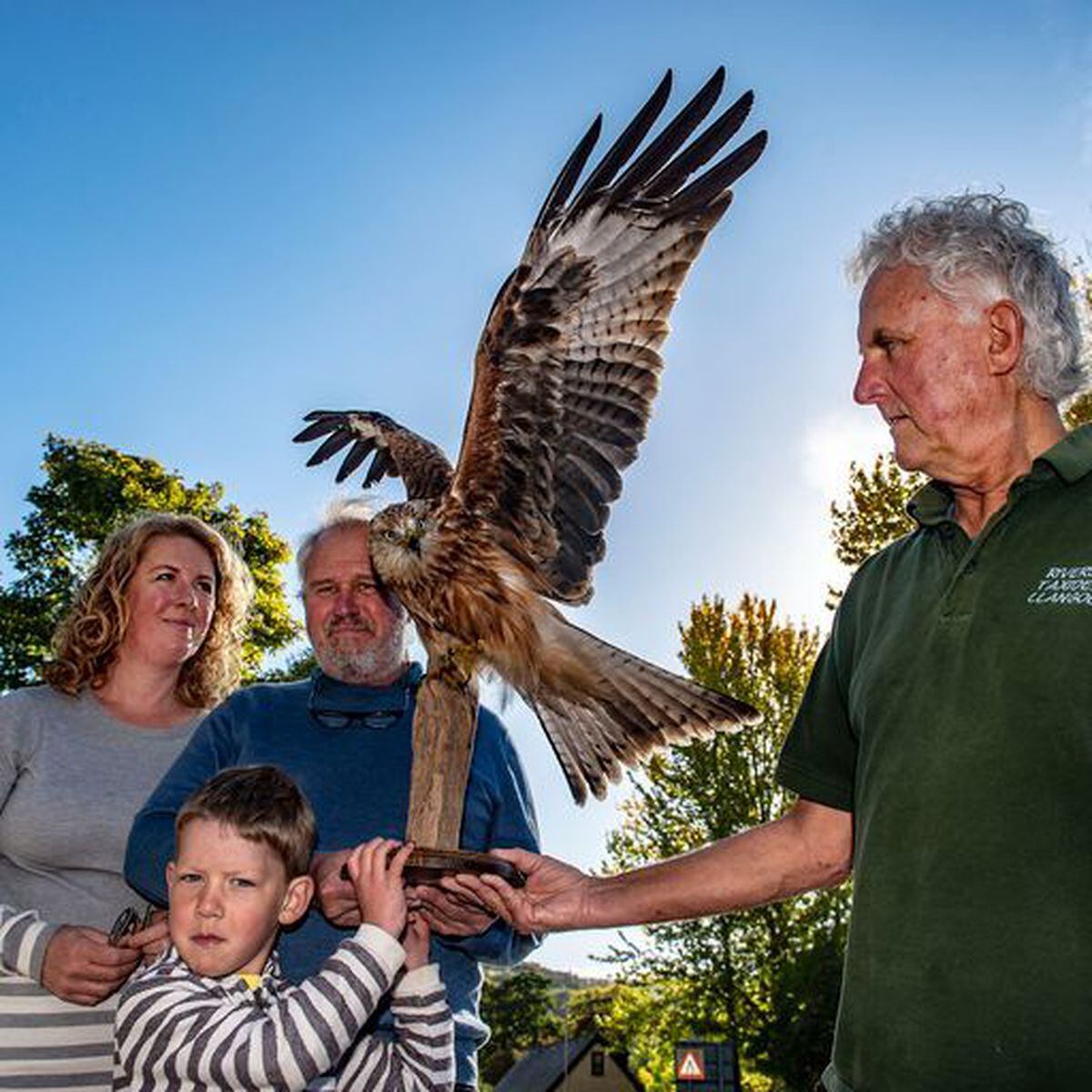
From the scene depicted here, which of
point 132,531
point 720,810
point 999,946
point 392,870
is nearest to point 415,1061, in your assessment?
point 392,870

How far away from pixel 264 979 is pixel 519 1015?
45433 mm

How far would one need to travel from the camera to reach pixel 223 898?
245cm

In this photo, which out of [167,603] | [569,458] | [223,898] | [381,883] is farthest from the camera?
[167,603]

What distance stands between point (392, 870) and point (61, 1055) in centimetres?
109

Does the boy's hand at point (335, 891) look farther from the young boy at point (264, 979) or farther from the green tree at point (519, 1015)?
the green tree at point (519, 1015)

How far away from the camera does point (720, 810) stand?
19.3m

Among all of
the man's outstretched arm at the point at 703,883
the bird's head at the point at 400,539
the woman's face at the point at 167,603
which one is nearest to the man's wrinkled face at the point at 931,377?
the man's outstretched arm at the point at 703,883

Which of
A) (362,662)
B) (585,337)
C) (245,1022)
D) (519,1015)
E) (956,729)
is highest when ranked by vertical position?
(585,337)

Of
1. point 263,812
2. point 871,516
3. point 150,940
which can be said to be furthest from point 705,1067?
point 263,812

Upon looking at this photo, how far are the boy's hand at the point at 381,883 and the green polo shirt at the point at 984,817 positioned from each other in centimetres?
92

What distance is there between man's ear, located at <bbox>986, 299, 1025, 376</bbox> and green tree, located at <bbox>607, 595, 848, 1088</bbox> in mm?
15928

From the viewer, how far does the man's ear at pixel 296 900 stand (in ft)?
8.40

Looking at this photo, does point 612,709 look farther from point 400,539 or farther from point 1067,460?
point 1067,460

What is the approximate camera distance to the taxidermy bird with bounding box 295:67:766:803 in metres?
→ 3.28
